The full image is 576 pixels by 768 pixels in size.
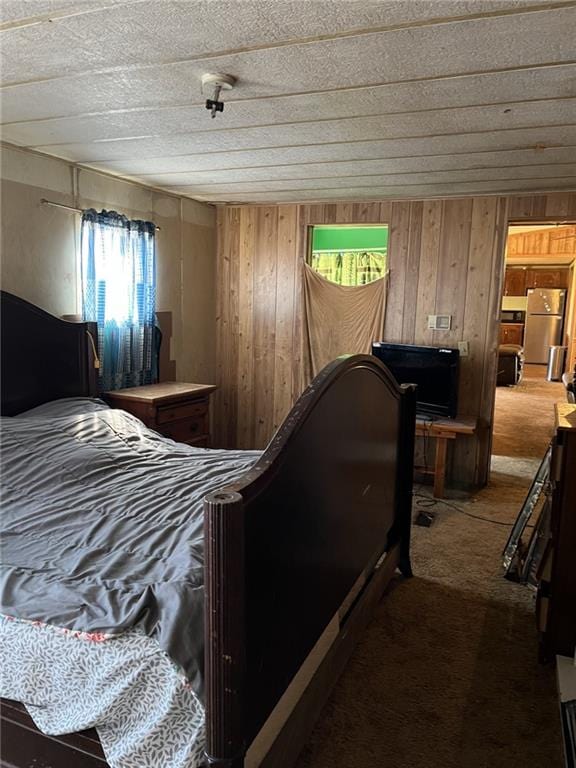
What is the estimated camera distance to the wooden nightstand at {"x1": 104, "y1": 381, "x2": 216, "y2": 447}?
3.56m

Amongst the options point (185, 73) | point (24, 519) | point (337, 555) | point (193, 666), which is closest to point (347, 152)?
point (185, 73)

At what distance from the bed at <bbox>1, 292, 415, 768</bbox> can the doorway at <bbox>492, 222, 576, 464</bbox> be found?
3.58m

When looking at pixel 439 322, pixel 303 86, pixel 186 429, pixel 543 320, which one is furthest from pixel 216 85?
pixel 543 320

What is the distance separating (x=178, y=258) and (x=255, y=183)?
979mm

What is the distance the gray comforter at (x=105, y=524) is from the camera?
4.35ft

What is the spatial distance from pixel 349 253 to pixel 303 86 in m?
2.75

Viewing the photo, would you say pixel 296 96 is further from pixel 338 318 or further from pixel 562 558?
pixel 338 318

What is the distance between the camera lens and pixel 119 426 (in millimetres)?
2863

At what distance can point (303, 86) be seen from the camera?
2.08 meters

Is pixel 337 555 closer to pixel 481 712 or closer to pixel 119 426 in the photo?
pixel 481 712

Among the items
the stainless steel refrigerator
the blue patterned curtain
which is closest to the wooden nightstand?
the blue patterned curtain

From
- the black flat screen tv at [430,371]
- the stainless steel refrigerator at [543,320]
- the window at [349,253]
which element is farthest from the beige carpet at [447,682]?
the stainless steel refrigerator at [543,320]

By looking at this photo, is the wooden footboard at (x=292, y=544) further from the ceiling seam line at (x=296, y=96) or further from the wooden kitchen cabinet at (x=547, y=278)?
the wooden kitchen cabinet at (x=547, y=278)

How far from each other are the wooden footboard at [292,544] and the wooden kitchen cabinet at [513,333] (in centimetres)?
1046
